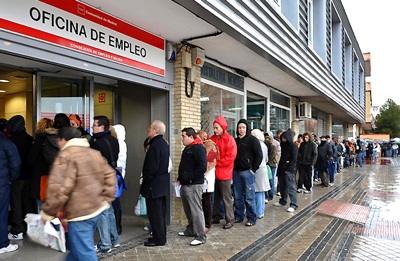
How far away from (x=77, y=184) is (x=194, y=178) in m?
2.45

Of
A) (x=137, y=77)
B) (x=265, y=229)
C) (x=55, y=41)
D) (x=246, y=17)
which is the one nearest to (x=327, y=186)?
(x=265, y=229)

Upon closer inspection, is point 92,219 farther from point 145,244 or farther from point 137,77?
point 137,77

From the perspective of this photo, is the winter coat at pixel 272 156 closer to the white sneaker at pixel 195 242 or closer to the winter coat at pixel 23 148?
the white sneaker at pixel 195 242

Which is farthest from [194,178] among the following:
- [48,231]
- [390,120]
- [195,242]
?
[390,120]

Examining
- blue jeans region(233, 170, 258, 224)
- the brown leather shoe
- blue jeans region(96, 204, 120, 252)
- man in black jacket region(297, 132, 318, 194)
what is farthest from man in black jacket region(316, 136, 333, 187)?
blue jeans region(96, 204, 120, 252)

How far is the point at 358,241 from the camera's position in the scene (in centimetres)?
555

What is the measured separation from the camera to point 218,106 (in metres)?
8.00

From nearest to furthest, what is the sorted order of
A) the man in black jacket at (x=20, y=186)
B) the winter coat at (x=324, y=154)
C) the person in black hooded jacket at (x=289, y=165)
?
1. the man in black jacket at (x=20, y=186)
2. the person in black hooded jacket at (x=289, y=165)
3. the winter coat at (x=324, y=154)

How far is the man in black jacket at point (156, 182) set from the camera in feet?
15.3

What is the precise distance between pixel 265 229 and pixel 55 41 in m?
4.39

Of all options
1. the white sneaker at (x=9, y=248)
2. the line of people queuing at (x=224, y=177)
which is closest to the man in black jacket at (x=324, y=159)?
the line of people queuing at (x=224, y=177)

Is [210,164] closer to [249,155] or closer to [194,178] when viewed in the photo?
[194,178]

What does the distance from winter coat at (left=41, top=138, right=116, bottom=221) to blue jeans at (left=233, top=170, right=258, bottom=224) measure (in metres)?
3.54

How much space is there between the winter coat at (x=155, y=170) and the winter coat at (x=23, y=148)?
1.71m
